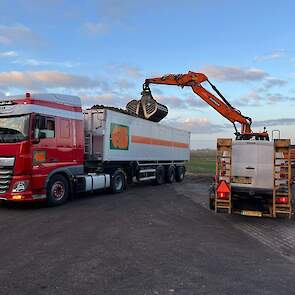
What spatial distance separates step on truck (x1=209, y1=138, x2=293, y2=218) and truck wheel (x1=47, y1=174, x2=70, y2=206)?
205 inches

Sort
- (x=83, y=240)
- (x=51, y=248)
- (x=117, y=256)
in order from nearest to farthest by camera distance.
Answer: (x=117, y=256)
(x=51, y=248)
(x=83, y=240)

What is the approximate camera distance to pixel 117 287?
5621mm

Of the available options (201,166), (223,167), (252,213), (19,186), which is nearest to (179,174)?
(223,167)

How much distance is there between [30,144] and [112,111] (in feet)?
17.0

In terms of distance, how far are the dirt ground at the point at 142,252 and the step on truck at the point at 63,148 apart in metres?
1.09

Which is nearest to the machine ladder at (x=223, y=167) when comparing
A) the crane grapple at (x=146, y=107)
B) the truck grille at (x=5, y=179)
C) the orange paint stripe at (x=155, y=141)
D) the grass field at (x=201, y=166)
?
the truck grille at (x=5, y=179)

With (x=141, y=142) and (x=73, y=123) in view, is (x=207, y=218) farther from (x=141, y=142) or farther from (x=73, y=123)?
(x=141, y=142)

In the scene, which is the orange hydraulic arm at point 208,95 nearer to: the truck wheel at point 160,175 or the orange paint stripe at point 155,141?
the orange paint stripe at point 155,141

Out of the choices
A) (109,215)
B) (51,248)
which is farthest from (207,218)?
(51,248)

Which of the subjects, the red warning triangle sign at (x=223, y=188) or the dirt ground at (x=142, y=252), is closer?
the dirt ground at (x=142, y=252)

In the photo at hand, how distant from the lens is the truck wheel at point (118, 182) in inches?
688

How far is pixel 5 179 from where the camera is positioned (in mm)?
12594

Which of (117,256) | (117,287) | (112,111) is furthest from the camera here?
(112,111)

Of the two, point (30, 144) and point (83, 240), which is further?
point (30, 144)
